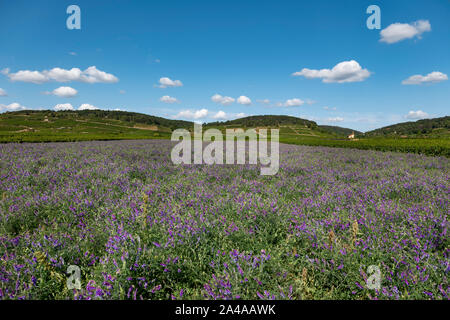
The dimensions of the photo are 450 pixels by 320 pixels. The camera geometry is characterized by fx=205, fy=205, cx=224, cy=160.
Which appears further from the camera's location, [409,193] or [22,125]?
[22,125]

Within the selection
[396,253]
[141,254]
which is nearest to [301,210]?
[396,253]

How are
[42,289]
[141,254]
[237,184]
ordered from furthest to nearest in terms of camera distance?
[237,184] < [141,254] < [42,289]

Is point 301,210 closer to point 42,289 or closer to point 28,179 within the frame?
point 42,289

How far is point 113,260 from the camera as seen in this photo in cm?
182

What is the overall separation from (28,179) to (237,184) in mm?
5023

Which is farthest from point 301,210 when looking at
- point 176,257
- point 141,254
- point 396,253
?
point 141,254

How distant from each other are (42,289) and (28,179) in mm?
4594

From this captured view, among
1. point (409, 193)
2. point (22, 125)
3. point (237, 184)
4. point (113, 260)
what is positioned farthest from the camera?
point (22, 125)
